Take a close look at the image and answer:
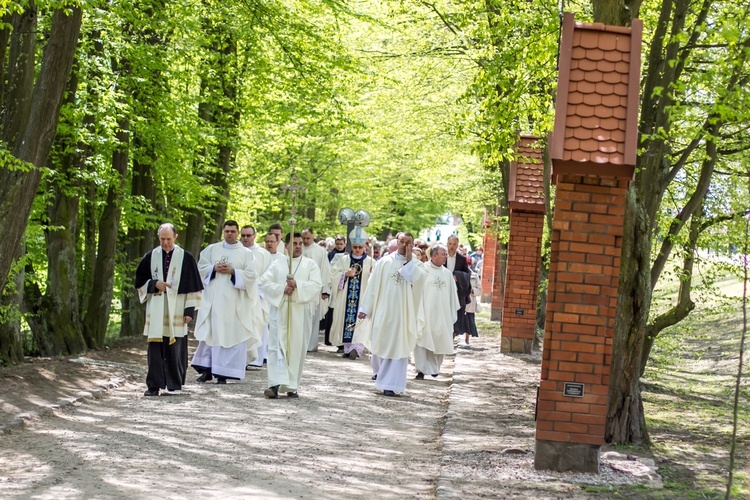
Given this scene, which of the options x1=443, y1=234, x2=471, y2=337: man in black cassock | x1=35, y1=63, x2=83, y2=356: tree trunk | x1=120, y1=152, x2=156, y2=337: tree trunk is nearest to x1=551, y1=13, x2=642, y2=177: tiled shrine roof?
x1=35, y1=63, x2=83, y2=356: tree trunk

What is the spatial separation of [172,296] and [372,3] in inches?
603

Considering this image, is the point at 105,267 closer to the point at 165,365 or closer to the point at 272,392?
the point at 165,365

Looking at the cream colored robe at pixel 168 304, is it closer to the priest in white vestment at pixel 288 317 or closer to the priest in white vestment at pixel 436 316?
the priest in white vestment at pixel 288 317

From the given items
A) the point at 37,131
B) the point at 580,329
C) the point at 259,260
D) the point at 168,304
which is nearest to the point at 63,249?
the point at 259,260

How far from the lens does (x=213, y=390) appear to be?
46.5ft

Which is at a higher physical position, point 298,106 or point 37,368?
point 298,106

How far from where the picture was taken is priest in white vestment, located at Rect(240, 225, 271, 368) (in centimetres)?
1548

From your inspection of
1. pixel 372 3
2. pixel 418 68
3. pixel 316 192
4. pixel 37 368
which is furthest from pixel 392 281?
pixel 316 192

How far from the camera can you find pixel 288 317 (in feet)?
45.2

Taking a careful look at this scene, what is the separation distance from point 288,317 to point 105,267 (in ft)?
20.7

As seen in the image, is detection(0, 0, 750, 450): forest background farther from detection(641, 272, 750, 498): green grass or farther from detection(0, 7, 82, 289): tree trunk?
detection(641, 272, 750, 498): green grass

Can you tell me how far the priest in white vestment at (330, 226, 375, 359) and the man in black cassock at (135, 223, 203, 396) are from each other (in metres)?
6.43

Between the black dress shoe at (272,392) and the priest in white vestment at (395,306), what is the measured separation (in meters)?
1.73

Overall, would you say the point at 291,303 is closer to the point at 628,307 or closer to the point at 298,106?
the point at 628,307
